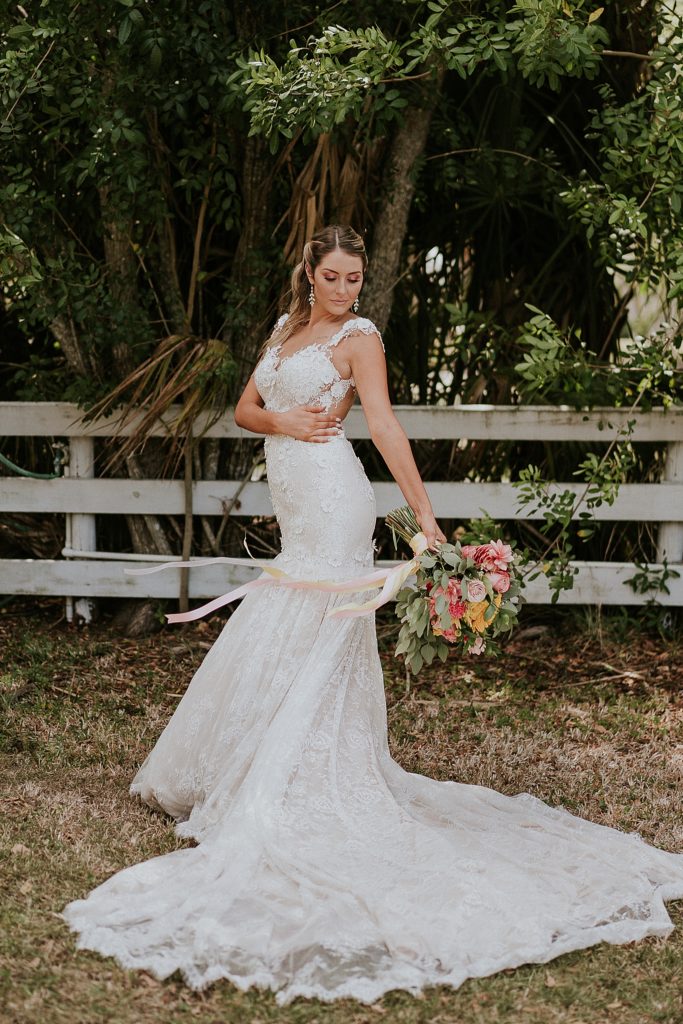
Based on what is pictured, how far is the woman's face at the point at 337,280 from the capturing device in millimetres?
3762

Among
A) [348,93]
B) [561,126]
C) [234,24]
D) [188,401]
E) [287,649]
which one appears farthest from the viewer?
[561,126]

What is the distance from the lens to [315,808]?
3527 millimetres

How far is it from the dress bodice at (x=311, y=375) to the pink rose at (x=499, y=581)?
833 millimetres

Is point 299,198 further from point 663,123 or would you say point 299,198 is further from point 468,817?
point 468,817

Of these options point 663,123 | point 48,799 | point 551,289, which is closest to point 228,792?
point 48,799

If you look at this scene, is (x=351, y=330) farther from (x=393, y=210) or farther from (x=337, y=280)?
(x=393, y=210)

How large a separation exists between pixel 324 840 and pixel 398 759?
1.28 m

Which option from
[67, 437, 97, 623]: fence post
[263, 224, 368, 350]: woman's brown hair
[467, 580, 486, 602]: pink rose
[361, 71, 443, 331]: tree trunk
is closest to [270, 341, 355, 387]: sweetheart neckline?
[263, 224, 368, 350]: woman's brown hair

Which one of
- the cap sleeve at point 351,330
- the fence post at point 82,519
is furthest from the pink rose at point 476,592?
the fence post at point 82,519

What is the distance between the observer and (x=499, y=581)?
3508 mm

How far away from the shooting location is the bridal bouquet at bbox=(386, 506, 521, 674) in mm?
3498

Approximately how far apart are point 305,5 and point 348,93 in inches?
42.0

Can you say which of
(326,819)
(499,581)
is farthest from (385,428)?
(326,819)

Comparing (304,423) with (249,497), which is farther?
(249,497)
